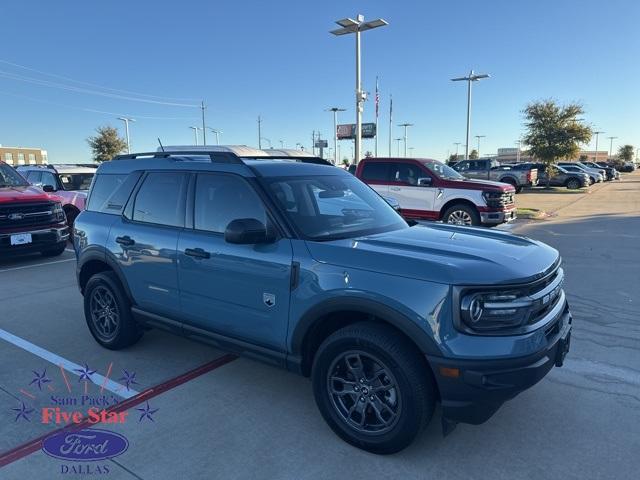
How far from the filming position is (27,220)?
877cm

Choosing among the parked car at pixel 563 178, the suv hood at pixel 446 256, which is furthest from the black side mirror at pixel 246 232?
the parked car at pixel 563 178

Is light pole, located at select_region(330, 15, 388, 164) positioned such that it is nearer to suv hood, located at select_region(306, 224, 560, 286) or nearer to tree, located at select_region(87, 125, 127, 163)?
suv hood, located at select_region(306, 224, 560, 286)

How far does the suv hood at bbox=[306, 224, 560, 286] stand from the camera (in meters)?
2.65

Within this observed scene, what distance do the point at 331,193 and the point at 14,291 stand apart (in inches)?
221

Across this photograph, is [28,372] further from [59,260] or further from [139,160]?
[59,260]

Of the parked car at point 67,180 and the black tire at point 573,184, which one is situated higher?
the parked car at point 67,180

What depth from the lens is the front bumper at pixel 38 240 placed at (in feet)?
27.7

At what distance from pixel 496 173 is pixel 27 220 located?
24.9m

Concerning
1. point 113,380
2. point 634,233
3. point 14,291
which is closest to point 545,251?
point 113,380

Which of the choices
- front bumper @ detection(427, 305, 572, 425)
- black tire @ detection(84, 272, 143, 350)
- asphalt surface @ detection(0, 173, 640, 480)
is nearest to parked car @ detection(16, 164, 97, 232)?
asphalt surface @ detection(0, 173, 640, 480)

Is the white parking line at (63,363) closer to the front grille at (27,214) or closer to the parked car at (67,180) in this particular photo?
the front grille at (27,214)

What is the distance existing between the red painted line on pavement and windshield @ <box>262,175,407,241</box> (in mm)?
1753

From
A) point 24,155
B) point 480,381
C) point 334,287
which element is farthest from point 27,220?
point 24,155

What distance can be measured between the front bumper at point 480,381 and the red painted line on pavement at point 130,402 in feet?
7.55
